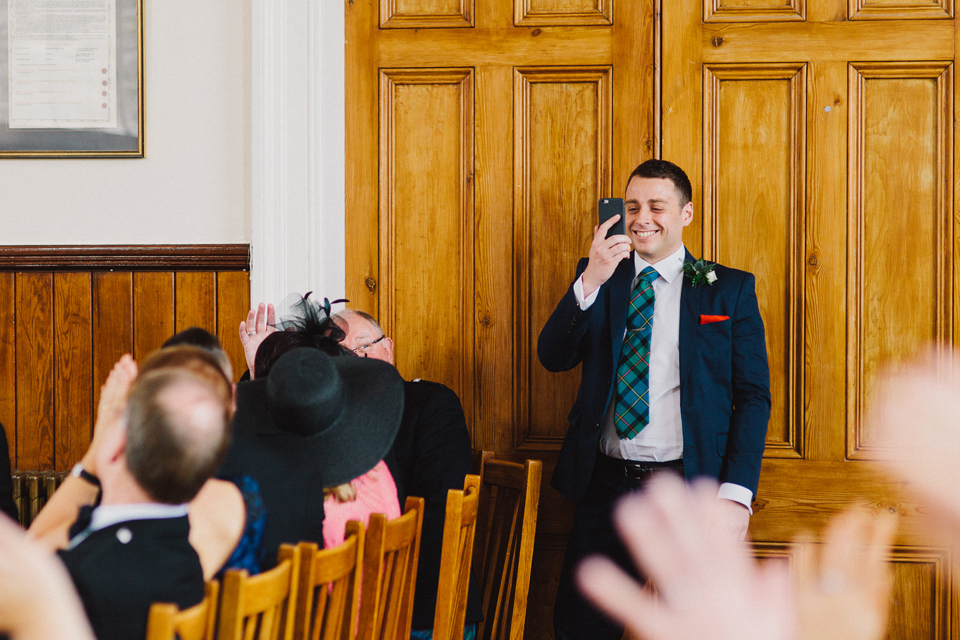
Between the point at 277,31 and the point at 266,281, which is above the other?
the point at 277,31

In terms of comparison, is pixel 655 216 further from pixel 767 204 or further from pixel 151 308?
pixel 151 308

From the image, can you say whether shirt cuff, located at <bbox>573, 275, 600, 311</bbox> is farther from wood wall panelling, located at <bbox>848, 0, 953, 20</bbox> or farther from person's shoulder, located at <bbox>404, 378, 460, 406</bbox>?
wood wall panelling, located at <bbox>848, 0, 953, 20</bbox>

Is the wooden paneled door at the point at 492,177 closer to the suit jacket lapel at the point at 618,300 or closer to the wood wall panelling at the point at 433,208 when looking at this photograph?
the wood wall panelling at the point at 433,208

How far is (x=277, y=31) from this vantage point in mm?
2191

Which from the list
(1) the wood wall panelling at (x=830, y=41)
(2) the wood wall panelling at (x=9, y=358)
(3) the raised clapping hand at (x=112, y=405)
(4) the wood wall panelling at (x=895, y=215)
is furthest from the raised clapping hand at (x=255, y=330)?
(4) the wood wall panelling at (x=895, y=215)

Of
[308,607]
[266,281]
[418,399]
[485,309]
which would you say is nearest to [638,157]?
[485,309]

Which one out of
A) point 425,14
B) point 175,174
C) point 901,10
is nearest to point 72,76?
point 175,174

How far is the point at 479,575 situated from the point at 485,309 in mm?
868

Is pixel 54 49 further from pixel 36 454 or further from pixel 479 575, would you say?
pixel 479 575

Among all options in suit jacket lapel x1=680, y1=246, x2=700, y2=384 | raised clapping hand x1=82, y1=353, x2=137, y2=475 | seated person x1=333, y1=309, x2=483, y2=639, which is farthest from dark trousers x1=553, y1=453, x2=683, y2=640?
raised clapping hand x1=82, y1=353, x2=137, y2=475

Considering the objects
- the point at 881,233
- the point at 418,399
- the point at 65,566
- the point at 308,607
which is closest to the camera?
the point at 65,566

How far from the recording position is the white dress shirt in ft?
6.21

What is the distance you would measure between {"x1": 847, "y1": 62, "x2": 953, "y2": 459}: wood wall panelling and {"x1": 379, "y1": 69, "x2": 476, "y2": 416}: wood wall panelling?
1.23 metres

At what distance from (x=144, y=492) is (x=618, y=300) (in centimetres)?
144
